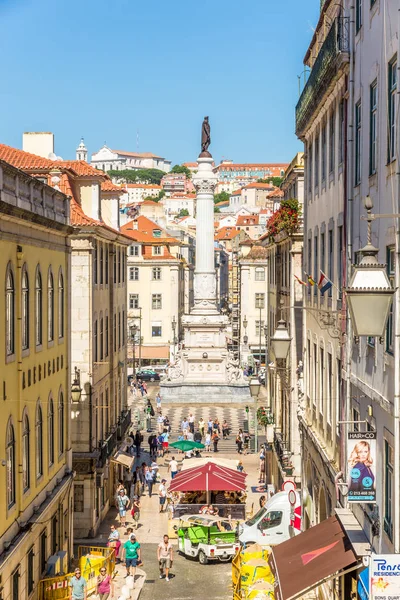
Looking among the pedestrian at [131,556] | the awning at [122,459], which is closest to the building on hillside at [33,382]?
the pedestrian at [131,556]

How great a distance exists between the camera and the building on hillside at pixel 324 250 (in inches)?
729

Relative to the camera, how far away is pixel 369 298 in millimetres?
8766

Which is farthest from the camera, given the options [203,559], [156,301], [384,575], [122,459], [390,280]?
[156,301]

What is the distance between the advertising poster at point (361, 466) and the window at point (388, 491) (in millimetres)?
285

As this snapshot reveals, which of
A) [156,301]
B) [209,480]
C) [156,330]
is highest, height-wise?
[156,301]

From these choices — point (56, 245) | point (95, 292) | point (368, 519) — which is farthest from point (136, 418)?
point (368, 519)

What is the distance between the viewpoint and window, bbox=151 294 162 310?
3644 inches

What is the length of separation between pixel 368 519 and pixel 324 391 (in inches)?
314

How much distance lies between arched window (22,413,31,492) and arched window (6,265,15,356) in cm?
186

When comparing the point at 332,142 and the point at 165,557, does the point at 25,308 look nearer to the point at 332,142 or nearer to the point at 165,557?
the point at 332,142

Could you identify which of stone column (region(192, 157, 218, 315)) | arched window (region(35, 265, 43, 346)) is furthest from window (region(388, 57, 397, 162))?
stone column (region(192, 157, 218, 315))

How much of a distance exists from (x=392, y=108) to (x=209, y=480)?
18200 millimetres

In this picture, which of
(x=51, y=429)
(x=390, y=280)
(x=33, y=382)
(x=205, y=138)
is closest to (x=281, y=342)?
(x=33, y=382)

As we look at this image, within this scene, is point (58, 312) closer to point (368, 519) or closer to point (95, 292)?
point (95, 292)
